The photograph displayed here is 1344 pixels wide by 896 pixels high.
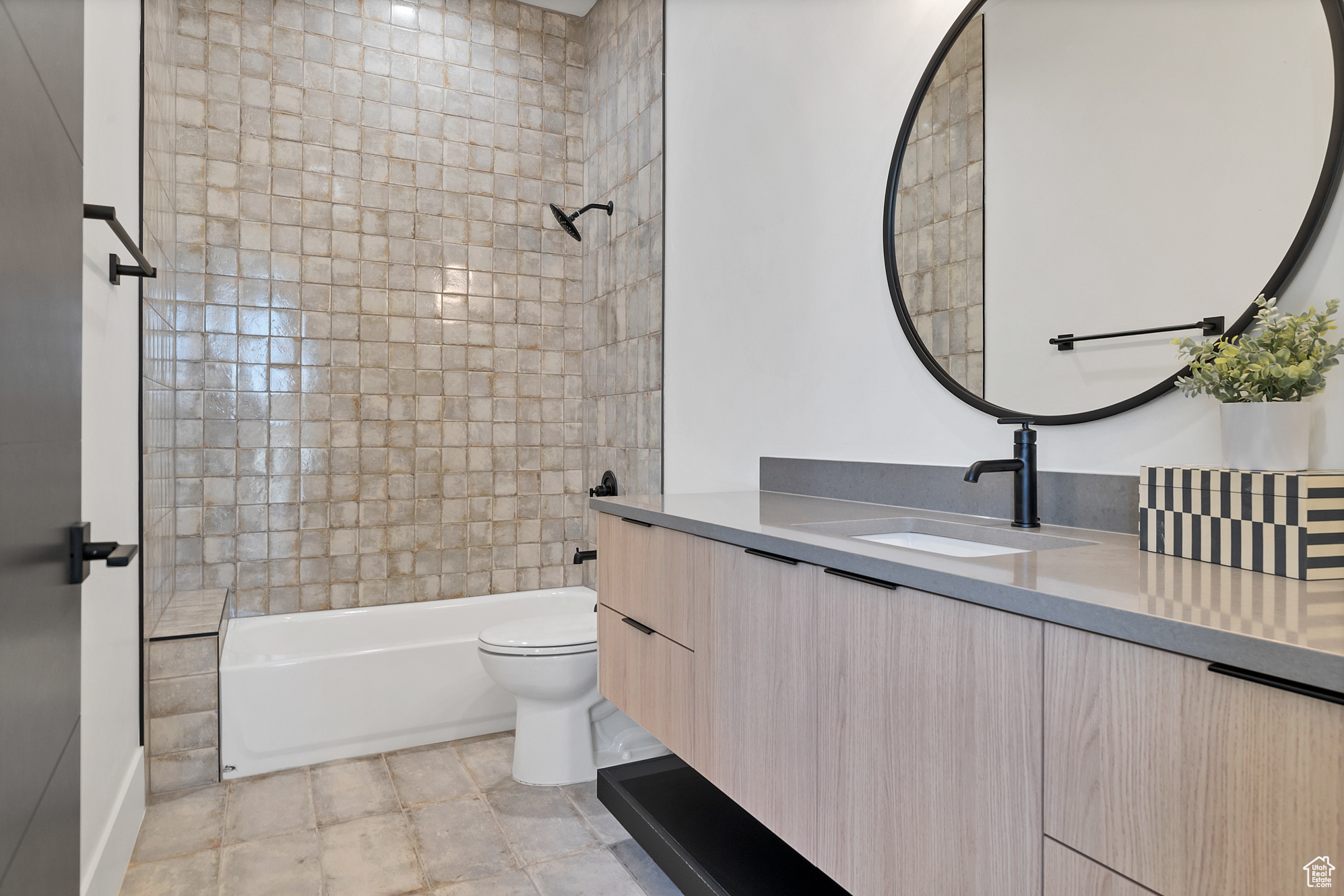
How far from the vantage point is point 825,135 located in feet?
6.49

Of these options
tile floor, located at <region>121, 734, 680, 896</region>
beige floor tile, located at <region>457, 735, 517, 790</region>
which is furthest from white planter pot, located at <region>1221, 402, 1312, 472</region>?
beige floor tile, located at <region>457, 735, 517, 790</region>

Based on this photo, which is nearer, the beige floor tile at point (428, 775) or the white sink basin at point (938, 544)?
the white sink basin at point (938, 544)

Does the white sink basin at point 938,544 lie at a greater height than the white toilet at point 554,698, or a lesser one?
greater

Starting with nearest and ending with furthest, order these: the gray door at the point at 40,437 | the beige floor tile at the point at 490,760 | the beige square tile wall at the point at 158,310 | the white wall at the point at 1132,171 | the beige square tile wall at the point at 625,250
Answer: the gray door at the point at 40,437 < the white wall at the point at 1132,171 < the beige square tile wall at the point at 158,310 < the beige floor tile at the point at 490,760 < the beige square tile wall at the point at 625,250

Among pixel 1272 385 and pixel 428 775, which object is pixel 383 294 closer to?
pixel 428 775

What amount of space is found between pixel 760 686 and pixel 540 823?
107cm

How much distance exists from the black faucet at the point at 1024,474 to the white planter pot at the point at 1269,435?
36 centimetres

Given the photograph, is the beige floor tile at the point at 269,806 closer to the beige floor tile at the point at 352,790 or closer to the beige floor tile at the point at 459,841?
the beige floor tile at the point at 352,790

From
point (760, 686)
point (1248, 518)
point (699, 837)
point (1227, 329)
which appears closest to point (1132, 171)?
point (1227, 329)

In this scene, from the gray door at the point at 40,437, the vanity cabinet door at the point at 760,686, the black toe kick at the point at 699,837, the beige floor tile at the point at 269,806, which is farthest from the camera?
the beige floor tile at the point at 269,806

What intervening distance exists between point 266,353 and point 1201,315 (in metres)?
2.91

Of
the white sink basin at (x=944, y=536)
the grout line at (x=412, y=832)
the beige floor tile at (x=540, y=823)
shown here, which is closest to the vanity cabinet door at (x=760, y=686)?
the white sink basin at (x=944, y=536)

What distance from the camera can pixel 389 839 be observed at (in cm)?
199

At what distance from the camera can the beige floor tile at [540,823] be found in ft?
6.33
